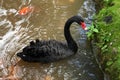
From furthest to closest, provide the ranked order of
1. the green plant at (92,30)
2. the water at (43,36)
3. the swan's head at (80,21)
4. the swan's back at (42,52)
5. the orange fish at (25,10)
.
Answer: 1. the orange fish at (25,10)
2. the swan's head at (80,21)
3. the swan's back at (42,52)
4. the green plant at (92,30)
5. the water at (43,36)

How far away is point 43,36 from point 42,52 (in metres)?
0.88

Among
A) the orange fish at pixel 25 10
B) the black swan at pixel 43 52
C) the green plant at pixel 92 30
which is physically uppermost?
the orange fish at pixel 25 10

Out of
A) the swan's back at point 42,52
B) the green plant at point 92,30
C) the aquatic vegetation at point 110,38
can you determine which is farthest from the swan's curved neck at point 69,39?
the aquatic vegetation at point 110,38

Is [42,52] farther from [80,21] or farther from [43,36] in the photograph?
[80,21]

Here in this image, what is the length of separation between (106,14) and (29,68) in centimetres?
194

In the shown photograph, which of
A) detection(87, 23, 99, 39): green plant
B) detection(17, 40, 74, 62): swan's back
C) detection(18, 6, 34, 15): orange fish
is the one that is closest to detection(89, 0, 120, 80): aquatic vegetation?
detection(87, 23, 99, 39): green plant

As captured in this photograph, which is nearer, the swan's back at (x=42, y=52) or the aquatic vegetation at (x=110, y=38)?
the aquatic vegetation at (x=110, y=38)

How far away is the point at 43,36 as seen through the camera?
6.99 meters

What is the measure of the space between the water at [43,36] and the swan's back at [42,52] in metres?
0.13

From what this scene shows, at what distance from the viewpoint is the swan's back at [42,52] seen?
6.15 m

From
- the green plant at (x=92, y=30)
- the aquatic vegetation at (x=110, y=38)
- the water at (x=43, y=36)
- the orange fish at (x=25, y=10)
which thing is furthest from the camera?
the orange fish at (x=25, y=10)

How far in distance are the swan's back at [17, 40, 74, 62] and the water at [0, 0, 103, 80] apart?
0.13 m

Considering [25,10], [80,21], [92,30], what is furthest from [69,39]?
[25,10]

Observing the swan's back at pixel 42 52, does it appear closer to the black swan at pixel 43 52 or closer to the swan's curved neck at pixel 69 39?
the black swan at pixel 43 52
